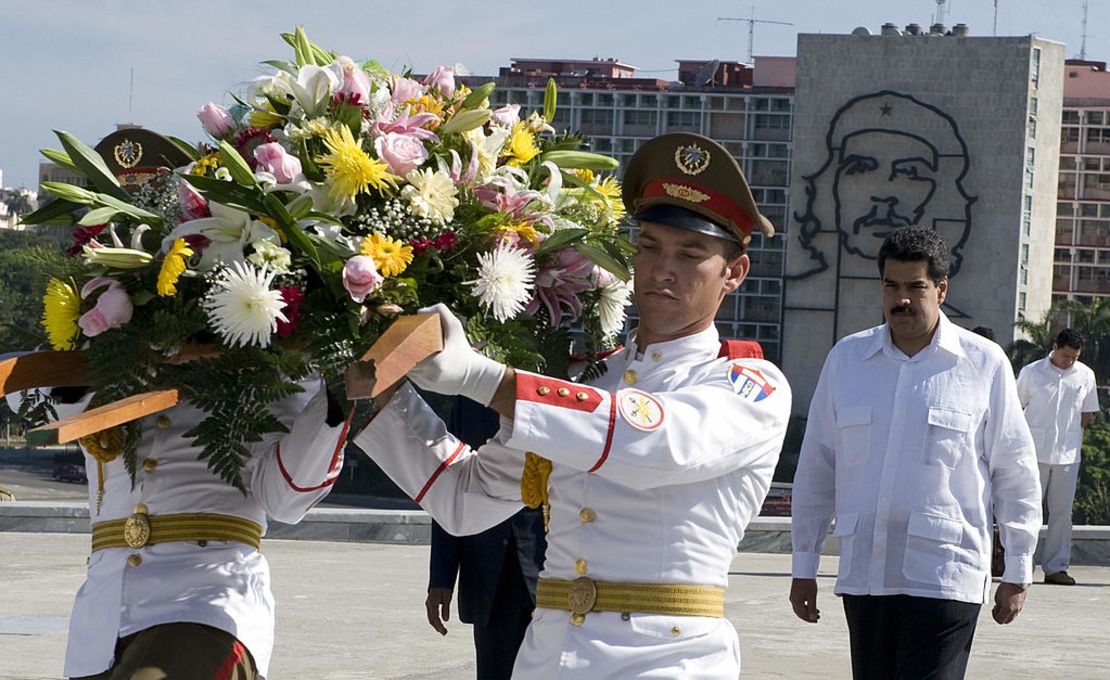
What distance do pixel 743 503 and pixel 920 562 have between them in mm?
1939

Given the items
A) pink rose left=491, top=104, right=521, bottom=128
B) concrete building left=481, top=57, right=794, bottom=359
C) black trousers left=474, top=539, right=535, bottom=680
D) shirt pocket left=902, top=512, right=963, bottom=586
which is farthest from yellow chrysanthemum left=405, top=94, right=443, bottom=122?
concrete building left=481, top=57, right=794, bottom=359

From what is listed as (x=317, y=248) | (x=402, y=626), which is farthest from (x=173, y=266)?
(x=402, y=626)

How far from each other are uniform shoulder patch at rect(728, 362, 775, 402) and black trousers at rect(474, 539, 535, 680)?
206 cm

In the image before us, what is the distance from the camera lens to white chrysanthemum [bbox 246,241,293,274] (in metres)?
3.40

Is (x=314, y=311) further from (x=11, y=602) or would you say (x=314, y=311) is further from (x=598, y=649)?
(x=11, y=602)

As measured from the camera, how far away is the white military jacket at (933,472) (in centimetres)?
536

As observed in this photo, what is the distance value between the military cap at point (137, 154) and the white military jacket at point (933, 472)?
7.80 feet

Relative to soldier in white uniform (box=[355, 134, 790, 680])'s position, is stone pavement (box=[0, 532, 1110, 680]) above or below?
below

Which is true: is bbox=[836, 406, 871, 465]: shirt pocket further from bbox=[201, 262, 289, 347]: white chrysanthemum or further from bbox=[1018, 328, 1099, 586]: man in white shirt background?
bbox=[1018, 328, 1099, 586]: man in white shirt background

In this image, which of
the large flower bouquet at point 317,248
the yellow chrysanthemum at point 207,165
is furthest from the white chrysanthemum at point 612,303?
the yellow chrysanthemum at point 207,165

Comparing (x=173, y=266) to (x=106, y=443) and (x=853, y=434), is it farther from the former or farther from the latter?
(x=853, y=434)

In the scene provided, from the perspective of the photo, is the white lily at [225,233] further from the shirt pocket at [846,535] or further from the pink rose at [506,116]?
the shirt pocket at [846,535]

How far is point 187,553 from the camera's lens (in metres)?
3.98

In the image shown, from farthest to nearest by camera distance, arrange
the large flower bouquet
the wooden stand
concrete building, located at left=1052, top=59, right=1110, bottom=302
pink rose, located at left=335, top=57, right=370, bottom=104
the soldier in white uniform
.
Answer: concrete building, located at left=1052, top=59, right=1110, bottom=302 < pink rose, located at left=335, top=57, right=370, bottom=104 < the large flower bouquet < the soldier in white uniform < the wooden stand
